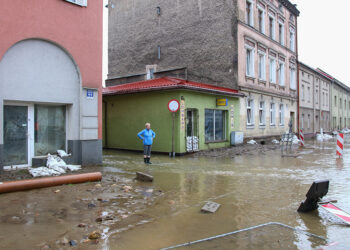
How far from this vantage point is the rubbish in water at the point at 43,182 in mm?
6582

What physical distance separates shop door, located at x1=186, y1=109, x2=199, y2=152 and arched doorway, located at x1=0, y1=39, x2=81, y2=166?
21.7 feet

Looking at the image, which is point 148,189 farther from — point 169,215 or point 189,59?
point 189,59

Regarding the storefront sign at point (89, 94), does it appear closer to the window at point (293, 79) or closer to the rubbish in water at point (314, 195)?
the rubbish in water at point (314, 195)

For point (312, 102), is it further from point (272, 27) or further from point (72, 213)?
point (72, 213)

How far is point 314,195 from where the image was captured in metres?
5.09

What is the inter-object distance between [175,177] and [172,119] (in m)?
6.52

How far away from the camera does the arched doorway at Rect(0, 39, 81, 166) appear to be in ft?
29.4

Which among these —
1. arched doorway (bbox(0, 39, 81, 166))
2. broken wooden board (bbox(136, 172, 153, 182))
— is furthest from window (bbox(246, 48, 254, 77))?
broken wooden board (bbox(136, 172, 153, 182))

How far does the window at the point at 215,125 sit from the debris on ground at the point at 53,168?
346 inches

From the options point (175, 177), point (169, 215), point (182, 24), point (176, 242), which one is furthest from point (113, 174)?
point (182, 24)

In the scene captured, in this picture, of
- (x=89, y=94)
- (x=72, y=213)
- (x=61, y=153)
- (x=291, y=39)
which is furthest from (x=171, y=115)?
(x=291, y=39)

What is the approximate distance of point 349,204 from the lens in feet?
19.6

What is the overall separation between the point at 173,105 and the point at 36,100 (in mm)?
6426

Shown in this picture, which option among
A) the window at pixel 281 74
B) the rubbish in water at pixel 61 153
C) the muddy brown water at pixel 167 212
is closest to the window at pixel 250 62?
the window at pixel 281 74
